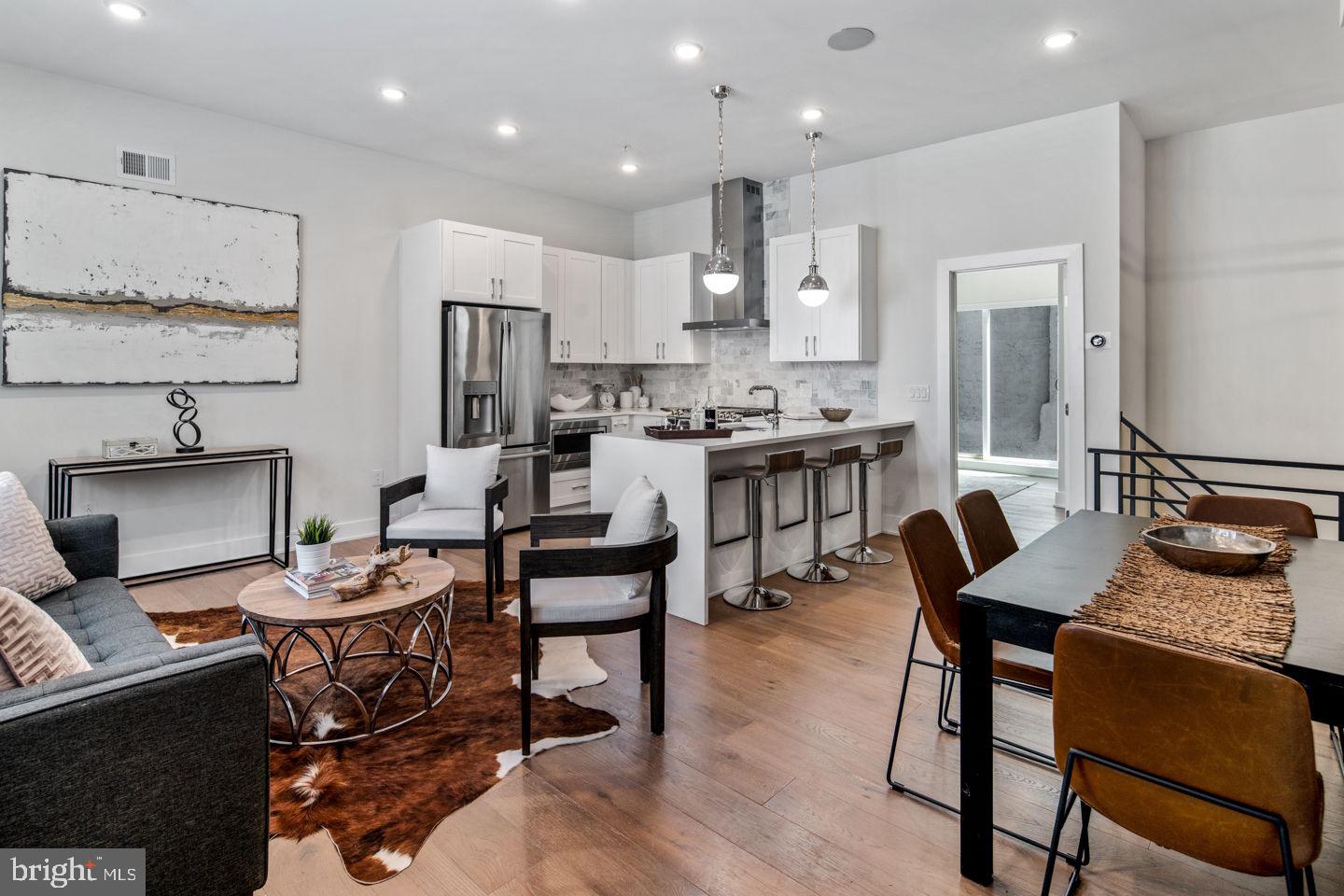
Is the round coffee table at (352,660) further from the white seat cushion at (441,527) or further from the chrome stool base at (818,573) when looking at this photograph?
the chrome stool base at (818,573)

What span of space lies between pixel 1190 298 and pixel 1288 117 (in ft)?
3.94

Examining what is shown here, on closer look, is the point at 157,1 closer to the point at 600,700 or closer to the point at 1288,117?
the point at 600,700

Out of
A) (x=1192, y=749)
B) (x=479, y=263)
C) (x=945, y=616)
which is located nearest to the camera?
(x=1192, y=749)

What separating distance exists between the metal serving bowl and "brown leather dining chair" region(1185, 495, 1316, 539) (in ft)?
1.59

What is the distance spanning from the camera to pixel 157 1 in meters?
3.27

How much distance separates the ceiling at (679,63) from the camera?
11.1 feet

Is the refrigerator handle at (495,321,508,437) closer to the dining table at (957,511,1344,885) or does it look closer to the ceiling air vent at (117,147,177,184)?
the ceiling air vent at (117,147,177,184)

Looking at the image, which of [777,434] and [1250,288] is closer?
[777,434]

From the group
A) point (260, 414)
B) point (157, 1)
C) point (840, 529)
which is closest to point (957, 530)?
point (840, 529)

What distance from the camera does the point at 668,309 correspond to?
6801mm

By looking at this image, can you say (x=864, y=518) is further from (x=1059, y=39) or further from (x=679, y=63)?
(x=679, y=63)

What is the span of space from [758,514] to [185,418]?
143 inches

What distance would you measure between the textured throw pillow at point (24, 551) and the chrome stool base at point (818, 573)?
3.52m

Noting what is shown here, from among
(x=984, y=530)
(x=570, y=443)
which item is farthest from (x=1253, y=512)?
(x=570, y=443)
